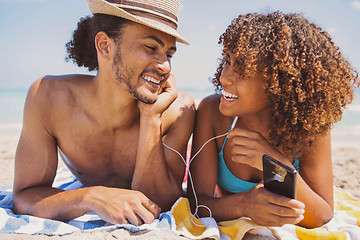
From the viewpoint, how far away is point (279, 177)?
2.17 meters

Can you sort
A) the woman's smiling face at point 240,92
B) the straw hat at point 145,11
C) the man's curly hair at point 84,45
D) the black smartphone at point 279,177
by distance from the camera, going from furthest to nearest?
the man's curly hair at point 84,45 < the straw hat at point 145,11 < the woman's smiling face at point 240,92 < the black smartphone at point 279,177

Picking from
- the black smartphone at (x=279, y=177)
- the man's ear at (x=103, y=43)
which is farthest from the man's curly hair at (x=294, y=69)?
the man's ear at (x=103, y=43)

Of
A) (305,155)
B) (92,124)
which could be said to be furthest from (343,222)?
(92,124)

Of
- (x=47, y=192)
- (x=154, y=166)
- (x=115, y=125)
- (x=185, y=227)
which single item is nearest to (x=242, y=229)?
(x=185, y=227)

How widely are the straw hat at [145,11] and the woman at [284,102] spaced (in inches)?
19.9

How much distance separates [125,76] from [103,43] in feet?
1.39

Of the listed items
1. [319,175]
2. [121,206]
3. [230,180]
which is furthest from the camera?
[230,180]

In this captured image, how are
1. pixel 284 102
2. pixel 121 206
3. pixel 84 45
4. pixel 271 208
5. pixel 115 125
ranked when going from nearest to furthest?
pixel 271 208
pixel 121 206
pixel 284 102
pixel 115 125
pixel 84 45

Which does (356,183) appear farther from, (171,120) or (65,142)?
(65,142)

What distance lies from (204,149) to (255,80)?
79 cm

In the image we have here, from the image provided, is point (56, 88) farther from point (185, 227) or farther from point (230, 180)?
point (230, 180)

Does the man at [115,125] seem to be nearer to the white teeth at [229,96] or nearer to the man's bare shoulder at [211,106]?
the man's bare shoulder at [211,106]

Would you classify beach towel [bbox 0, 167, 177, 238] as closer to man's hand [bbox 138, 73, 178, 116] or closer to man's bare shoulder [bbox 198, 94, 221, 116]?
man's hand [bbox 138, 73, 178, 116]

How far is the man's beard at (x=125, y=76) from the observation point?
111 inches
